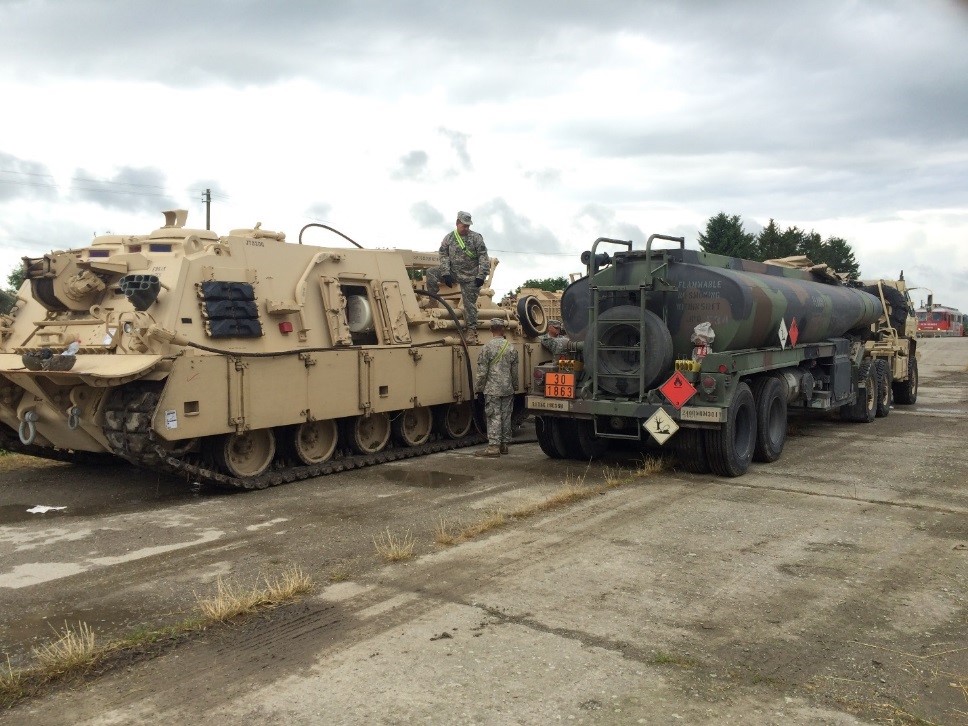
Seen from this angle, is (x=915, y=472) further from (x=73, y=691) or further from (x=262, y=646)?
(x=73, y=691)

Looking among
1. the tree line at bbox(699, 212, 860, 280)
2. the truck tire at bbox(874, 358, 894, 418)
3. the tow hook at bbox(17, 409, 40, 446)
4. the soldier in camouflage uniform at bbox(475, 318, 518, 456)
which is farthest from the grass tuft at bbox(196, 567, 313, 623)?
the tree line at bbox(699, 212, 860, 280)

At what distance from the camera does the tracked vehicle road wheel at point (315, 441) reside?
10578 mm

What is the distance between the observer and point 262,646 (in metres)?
5.02

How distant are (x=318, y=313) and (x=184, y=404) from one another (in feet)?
8.07

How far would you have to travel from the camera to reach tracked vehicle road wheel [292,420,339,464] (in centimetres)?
1058

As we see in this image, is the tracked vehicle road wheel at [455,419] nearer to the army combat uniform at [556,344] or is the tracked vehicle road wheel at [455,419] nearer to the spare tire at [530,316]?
the spare tire at [530,316]

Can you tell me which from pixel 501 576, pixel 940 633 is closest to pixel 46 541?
pixel 501 576

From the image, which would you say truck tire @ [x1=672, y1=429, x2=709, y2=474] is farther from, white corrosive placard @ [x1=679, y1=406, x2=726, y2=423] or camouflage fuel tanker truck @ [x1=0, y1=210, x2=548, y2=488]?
camouflage fuel tanker truck @ [x1=0, y1=210, x2=548, y2=488]

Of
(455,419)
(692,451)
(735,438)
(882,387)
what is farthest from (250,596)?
(882,387)

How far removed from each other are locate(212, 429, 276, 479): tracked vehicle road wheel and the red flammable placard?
4.52 meters

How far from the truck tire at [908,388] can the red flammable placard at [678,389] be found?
437 inches

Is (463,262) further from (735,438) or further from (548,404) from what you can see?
(735,438)

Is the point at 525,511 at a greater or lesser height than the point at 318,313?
lesser

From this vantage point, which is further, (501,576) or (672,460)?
(672,460)
